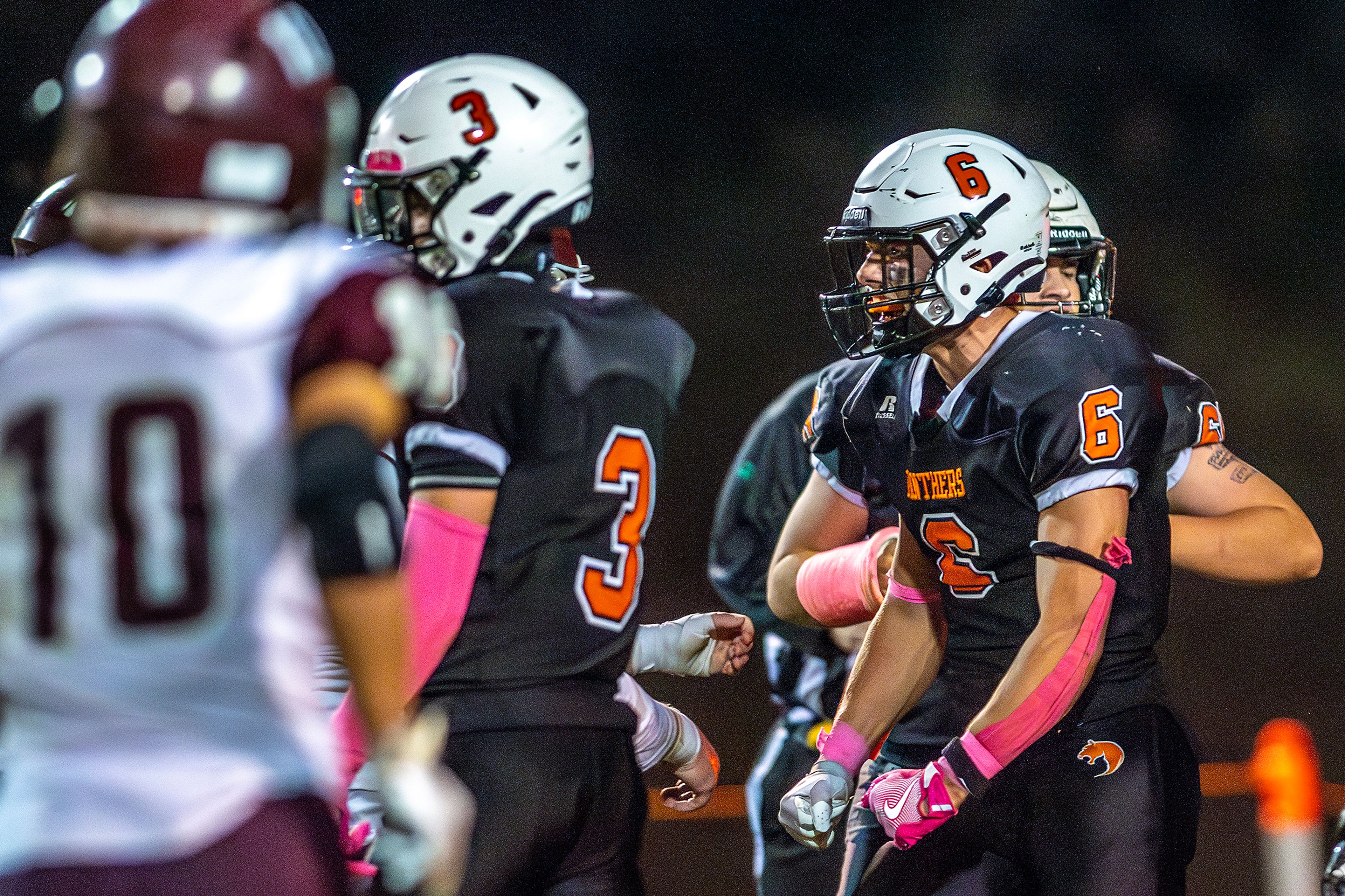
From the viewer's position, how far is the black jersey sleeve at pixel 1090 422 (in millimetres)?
2613

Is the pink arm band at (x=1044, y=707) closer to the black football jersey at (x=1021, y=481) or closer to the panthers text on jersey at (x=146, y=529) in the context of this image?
the black football jersey at (x=1021, y=481)

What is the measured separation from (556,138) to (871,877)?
1.41 metres

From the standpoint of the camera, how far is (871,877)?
2750 mm

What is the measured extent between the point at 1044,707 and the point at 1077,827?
238mm

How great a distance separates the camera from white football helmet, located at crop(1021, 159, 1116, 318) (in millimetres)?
3781

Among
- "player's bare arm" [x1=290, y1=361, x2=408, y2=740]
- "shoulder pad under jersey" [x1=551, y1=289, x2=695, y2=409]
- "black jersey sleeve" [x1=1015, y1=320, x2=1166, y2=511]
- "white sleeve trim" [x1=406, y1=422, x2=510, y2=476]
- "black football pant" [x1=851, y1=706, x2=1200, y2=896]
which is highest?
"player's bare arm" [x1=290, y1=361, x2=408, y2=740]

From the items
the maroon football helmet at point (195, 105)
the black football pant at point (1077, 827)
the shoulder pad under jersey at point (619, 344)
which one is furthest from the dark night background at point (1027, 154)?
the maroon football helmet at point (195, 105)

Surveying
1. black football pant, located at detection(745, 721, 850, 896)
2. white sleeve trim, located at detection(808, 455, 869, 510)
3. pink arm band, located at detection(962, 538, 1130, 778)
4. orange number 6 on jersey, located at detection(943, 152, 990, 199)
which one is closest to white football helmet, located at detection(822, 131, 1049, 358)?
orange number 6 on jersey, located at detection(943, 152, 990, 199)

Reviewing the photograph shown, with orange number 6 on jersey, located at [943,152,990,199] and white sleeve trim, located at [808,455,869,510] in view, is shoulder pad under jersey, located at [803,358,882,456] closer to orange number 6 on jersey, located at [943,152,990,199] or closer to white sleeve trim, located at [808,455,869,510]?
white sleeve trim, located at [808,455,869,510]

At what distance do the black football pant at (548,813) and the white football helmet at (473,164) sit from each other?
794mm

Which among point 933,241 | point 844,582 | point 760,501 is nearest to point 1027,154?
point 760,501

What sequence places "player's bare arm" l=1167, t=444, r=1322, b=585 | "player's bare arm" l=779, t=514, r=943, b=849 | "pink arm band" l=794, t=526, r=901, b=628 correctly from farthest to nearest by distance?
"pink arm band" l=794, t=526, r=901, b=628, "player's bare arm" l=1167, t=444, r=1322, b=585, "player's bare arm" l=779, t=514, r=943, b=849

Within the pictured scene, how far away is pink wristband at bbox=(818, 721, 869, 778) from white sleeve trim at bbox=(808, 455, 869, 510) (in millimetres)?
462

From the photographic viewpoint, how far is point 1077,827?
2.62 m
